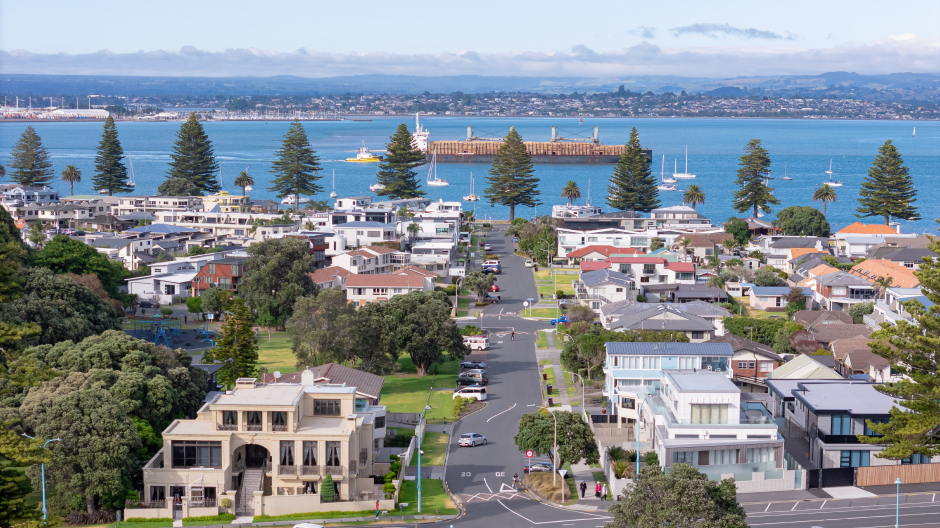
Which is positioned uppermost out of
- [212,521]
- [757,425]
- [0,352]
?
[0,352]

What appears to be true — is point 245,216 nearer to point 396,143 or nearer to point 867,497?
point 396,143

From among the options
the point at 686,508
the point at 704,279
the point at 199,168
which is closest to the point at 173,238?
the point at 199,168

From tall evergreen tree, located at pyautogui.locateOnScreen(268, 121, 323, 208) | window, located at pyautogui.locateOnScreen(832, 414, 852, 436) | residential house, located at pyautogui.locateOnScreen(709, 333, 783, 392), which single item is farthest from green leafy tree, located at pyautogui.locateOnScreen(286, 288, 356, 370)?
tall evergreen tree, located at pyautogui.locateOnScreen(268, 121, 323, 208)

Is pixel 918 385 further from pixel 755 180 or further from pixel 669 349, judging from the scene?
pixel 755 180

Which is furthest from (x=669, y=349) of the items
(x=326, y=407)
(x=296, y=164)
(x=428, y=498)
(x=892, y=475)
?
(x=296, y=164)

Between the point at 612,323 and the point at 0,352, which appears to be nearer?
the point at 0,352
